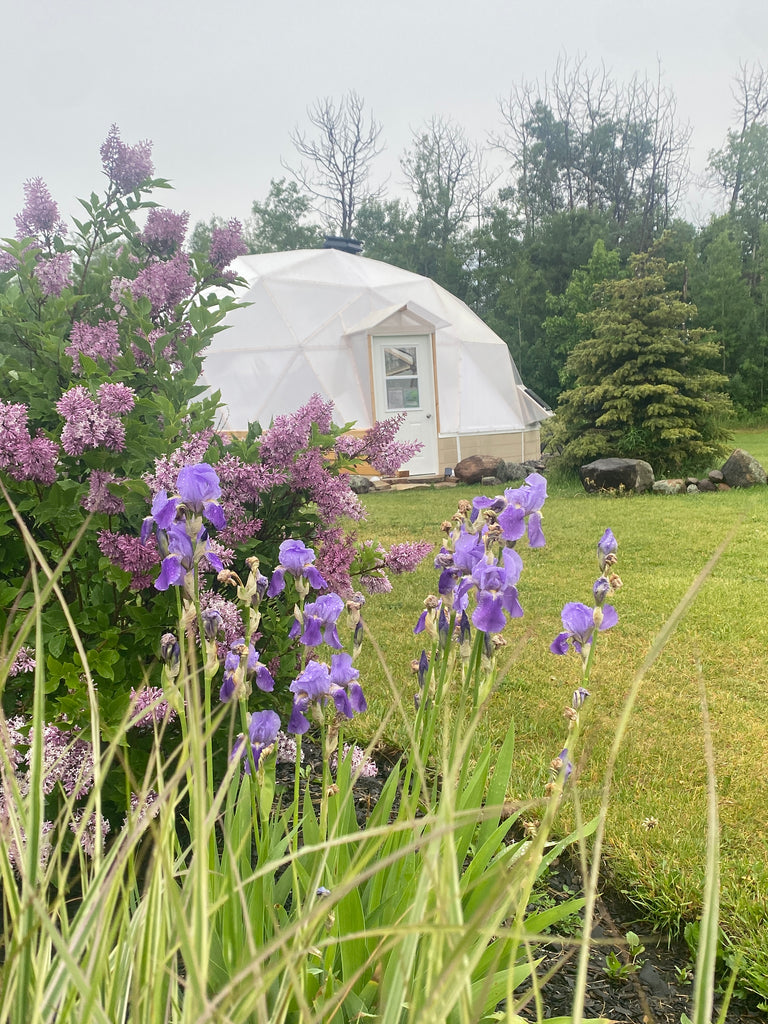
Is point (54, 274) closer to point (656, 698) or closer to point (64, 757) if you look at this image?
point (64, 757)

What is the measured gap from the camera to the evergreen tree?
491 inches

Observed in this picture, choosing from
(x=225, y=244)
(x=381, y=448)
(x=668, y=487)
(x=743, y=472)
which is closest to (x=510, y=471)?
(x=668, y=487)

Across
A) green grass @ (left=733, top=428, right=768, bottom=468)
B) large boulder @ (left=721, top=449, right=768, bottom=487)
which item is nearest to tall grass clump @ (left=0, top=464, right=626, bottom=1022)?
large boulder @ (left=721, top=449, right=768, bottom=487)

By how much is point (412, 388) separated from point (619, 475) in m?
4.92

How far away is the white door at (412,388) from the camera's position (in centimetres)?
1466

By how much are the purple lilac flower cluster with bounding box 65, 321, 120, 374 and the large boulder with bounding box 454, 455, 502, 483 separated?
11.4 meters

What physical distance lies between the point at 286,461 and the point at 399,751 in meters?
1.43

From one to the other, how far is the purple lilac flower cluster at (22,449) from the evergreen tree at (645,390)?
37.4 feet

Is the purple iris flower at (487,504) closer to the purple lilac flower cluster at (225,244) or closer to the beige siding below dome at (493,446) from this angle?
the purple lilac flower cluster at (225,244)

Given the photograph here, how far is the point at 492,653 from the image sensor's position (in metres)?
1.53

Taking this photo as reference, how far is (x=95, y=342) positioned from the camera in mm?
2670

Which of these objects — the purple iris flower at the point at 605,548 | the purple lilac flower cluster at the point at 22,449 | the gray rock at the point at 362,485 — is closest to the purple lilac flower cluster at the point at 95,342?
the purple lilac flower cluster at the point at 22,449

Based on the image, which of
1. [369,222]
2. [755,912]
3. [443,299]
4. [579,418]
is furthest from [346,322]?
[369,222]

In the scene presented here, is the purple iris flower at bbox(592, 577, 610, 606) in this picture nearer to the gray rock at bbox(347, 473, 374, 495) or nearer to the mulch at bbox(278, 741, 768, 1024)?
the mulch at bbox(278, 741, 768, 1024)
